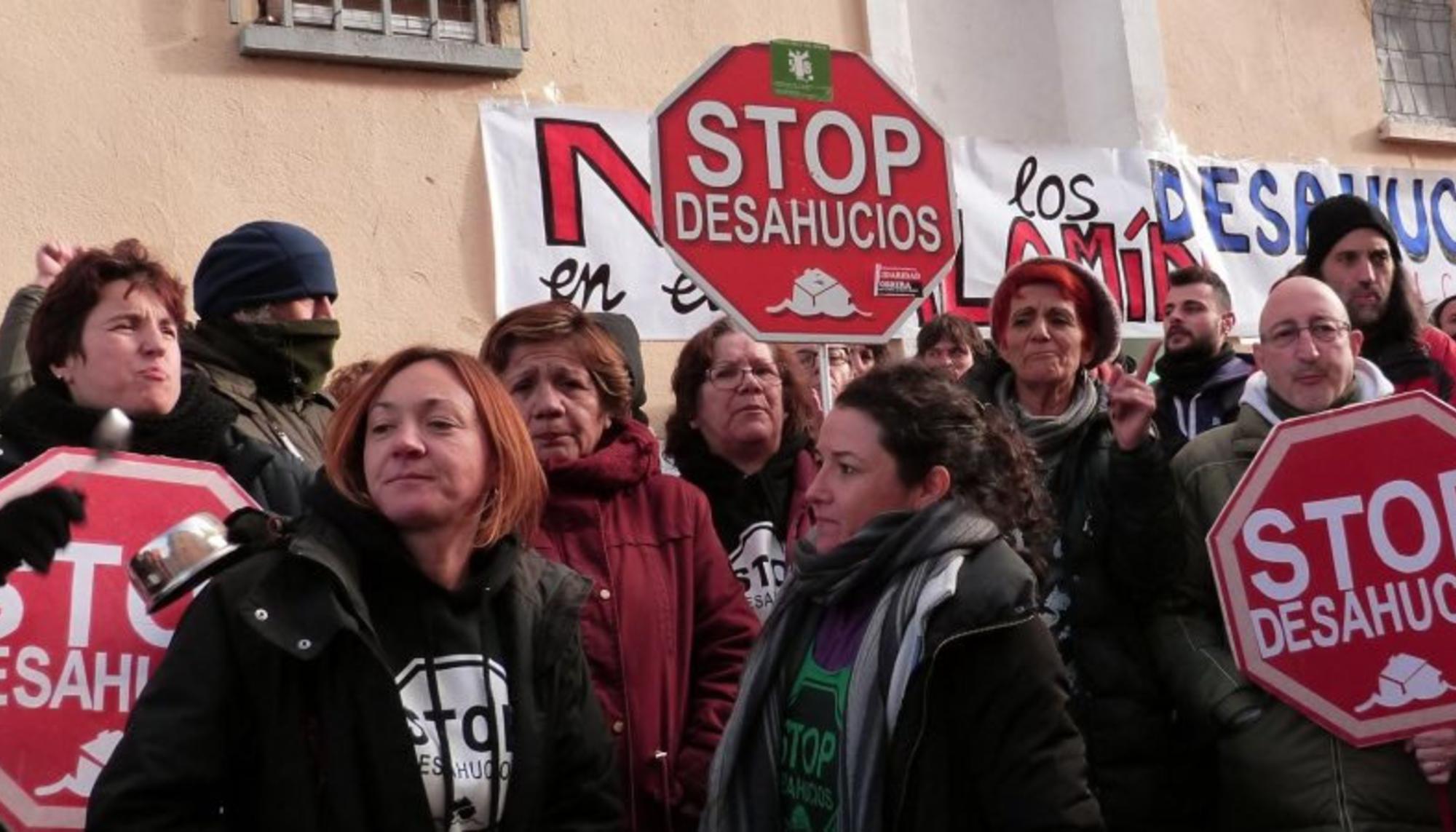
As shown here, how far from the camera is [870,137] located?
14.8ft

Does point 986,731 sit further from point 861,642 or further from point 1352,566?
point 1352,566

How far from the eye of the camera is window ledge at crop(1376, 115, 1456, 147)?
9.61m

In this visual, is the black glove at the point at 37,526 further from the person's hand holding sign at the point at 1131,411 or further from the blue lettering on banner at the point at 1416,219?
the blue lettering on banner at the point at 1416,219

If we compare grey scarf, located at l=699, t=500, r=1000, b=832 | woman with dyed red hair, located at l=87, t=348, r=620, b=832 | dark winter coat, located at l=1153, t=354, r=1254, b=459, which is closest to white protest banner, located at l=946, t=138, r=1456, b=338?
dark winter coat, located at l=1153, t=354, r=1254, b=459

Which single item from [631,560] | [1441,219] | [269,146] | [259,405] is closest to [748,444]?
[631,560]

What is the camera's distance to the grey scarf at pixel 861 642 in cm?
305

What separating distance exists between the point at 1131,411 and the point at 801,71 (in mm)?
1174

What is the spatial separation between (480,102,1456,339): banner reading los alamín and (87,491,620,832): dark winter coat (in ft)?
13.6

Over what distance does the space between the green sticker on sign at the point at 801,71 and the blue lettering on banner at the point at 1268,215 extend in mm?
4904

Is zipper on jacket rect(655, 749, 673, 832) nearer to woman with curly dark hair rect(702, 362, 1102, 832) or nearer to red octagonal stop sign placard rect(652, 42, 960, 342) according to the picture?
woman with curly dark hair rect(702, 362, 1102, 832)

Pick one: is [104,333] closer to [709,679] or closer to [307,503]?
[307,503]

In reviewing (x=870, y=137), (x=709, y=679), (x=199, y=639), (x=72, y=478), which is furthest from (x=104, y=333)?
(x=870, y=137)

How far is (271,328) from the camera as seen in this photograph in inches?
166

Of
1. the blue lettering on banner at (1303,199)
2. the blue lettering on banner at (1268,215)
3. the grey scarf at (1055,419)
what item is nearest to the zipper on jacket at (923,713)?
the grey scarf at (1055,419)
